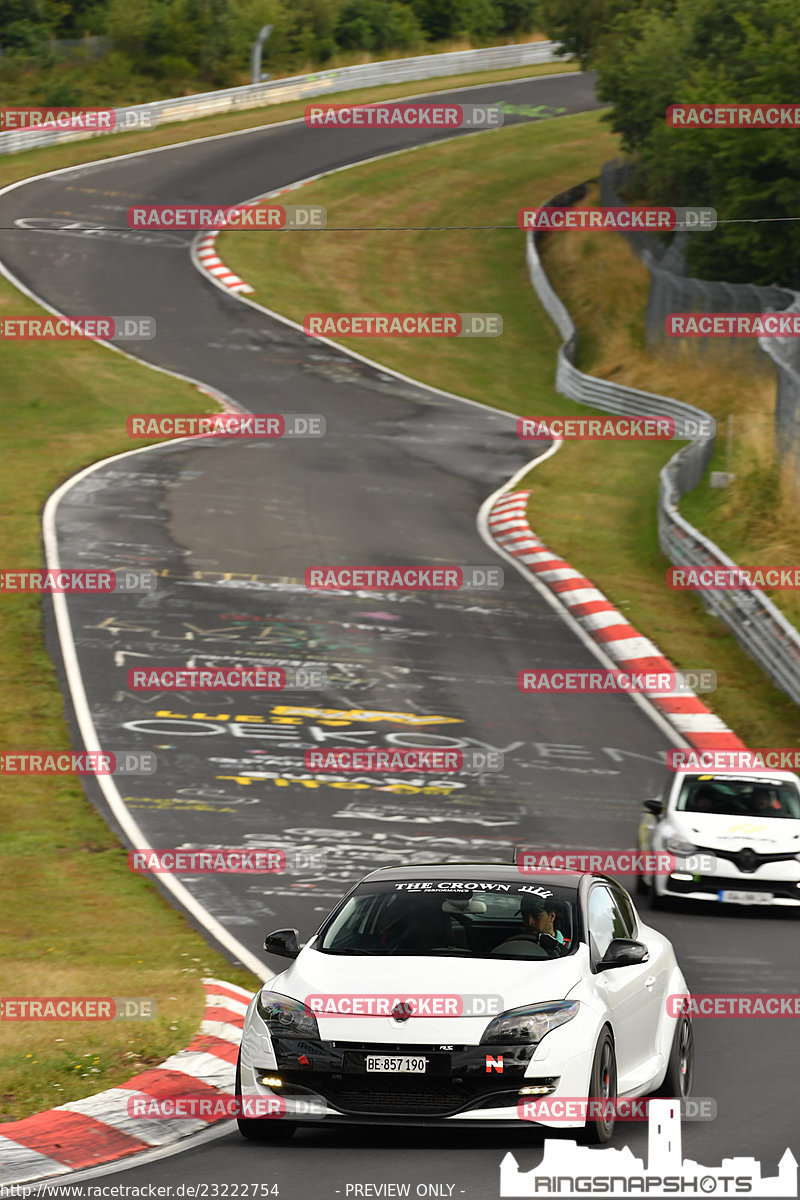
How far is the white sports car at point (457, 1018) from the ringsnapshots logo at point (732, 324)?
98.6ft

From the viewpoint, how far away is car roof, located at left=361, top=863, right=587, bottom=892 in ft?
31.5

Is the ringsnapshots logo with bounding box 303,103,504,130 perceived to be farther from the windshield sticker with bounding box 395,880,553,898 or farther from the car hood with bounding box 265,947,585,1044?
the car hood with bounding box 265,947,585,1044

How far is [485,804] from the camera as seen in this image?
19703 millimetres

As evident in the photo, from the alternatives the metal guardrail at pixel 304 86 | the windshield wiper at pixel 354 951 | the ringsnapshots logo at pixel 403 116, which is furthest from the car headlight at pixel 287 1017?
the ringsnapshots logo at pixel 403 116

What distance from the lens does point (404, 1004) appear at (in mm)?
8305

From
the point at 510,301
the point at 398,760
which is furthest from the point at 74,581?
the point at 510,301

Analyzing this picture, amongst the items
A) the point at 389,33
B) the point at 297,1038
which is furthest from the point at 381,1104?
the point at 389,33

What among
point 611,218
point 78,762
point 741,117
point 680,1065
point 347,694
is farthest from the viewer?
point 611,218

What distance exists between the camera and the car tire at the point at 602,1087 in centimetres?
818

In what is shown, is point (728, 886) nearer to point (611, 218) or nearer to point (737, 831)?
point (737, 831)

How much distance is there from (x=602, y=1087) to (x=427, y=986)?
36.0 inches

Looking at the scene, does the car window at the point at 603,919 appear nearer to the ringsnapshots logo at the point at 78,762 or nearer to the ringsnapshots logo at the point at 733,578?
the ringsnapshots logo at the point at 78,762

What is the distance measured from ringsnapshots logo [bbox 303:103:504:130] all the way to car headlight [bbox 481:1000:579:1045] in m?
66.1

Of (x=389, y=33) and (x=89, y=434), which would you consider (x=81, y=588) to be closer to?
(x=89, y=434)
